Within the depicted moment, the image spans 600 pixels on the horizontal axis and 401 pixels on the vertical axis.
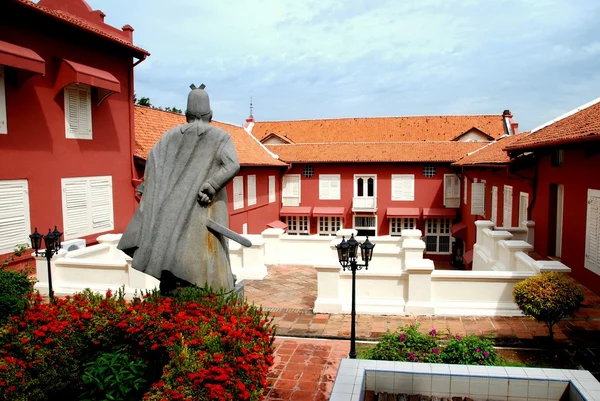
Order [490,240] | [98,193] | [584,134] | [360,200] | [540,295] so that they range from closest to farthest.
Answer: [540,295]
[584,134]
[490,240]
[98,193]
[360,200]

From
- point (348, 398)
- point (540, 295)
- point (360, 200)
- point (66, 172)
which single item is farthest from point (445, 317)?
point (360, 200)

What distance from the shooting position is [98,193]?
1339cm

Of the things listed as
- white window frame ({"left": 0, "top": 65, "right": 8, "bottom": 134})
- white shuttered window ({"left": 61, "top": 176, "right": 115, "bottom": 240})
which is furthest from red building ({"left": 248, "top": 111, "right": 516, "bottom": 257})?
white window frame ({"left": 0, "top": 65, "right": 8, "bottom": 134})

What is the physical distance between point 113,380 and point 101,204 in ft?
34.7

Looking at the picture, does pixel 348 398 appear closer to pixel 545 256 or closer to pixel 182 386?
pixel 182 386

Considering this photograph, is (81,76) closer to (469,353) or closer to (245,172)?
(245,172)

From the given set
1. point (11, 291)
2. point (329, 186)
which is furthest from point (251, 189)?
point (11, 291)

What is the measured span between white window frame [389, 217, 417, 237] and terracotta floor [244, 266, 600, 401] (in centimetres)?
1911

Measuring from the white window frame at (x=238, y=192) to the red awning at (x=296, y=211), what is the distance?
7290 millimetres

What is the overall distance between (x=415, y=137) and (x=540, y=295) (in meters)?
25.0

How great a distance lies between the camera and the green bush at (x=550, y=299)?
259 inches

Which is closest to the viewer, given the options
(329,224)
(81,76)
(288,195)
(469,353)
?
(469,353)

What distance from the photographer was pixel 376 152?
90.0 ft

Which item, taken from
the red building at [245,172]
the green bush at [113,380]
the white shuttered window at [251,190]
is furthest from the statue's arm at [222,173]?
the white shuttered window at [251,190]
